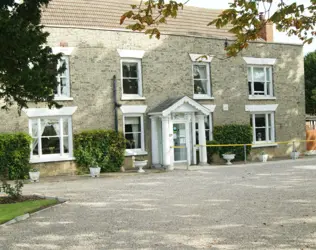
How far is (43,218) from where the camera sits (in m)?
10.5

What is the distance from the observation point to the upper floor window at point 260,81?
26438mm

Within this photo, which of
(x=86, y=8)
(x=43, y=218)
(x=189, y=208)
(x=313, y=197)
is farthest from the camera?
(x=86, y=8)

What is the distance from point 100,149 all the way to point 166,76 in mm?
4940

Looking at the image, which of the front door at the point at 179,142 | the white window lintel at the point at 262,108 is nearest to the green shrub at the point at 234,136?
the white window lintel at the point at 262,108

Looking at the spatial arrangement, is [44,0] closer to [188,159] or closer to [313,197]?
[313,197]

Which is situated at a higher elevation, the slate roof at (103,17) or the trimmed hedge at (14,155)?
the slate roof at (103,17)

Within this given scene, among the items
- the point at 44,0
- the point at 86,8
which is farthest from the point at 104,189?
the point at 86,8

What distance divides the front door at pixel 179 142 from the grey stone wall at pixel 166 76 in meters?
1.33

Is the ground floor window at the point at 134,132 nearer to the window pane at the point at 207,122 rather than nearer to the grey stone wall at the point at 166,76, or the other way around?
the grey stone wall at the point at 166,76

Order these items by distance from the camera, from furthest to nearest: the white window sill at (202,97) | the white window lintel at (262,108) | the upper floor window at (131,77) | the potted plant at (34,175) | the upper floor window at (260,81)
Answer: the upper floor window at (260,81) → the white window lintel at (262,108) → the white window sill at (202,97) → the upper floor window at (131,77) → the potted plant at (34,175)

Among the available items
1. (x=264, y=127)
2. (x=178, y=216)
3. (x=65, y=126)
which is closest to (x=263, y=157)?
(x=264, y=127)

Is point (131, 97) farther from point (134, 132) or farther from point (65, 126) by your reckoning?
point (65, 126)

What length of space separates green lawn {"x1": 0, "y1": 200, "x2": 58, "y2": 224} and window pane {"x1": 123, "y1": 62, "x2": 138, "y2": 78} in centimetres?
1144

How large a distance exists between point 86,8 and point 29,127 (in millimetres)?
7388
